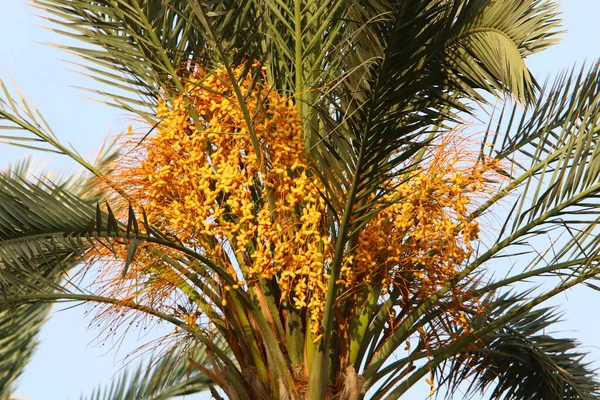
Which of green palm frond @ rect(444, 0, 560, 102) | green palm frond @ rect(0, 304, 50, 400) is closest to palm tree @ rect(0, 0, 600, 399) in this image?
green palm frond @ rect(444, 0, 560, 102)

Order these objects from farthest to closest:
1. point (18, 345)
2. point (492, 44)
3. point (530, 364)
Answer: point (18, 345)
point (530, 364)
point (492, 44)

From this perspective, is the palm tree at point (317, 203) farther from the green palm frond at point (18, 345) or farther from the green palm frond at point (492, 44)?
the green palm frond at point (18, 345)

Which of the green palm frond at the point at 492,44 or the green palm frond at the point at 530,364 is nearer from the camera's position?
the green palm frond at the point at 492,44

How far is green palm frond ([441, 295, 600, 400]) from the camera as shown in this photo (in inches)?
231

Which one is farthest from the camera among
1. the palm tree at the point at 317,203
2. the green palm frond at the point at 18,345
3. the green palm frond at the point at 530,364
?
the green palm frond at the point at 18,345

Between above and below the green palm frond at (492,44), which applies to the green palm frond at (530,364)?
below

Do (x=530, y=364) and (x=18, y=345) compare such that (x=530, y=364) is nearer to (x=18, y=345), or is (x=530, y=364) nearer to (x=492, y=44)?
(x=492, y=44)

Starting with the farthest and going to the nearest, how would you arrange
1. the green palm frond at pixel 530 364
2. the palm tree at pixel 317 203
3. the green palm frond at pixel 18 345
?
1. the green palm frond at pixel 18 345
2. the green palm frond at pixel 530 364
3. the palm tree at pixel 317 203

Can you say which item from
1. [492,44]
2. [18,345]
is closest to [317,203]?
[492,44]

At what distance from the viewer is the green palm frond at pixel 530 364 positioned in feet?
19.2

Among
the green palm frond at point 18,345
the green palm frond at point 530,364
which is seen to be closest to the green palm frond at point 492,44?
the green palm frond at point 530,364

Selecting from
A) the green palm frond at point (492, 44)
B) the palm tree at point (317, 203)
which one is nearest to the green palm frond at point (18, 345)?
the palm tree at point (317, 203)

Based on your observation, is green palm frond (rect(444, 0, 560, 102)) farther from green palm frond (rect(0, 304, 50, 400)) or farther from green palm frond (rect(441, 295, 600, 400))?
green palm frond (rect(0, 304, 50, 400))

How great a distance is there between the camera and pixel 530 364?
6070 millimetres
